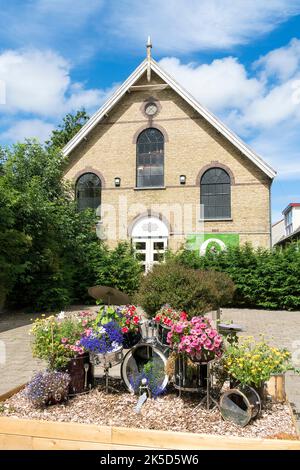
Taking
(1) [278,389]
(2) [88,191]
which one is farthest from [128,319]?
(2) [88,191]

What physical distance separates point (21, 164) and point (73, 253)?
15.8 ft

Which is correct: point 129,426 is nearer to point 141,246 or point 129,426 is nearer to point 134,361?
point 134,361

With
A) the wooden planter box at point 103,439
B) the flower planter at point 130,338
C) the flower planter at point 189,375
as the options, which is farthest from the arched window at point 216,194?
the wooden planter box at point 103,439

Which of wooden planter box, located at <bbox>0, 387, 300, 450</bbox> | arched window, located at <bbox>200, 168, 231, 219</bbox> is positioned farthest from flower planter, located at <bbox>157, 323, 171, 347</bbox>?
arched window, located at <bbox>200, 168, 231, 219</bbox>

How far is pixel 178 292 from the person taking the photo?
10047 millimetres

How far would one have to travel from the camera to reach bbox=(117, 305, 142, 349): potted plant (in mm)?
6055

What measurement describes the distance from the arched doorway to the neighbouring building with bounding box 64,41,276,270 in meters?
0.05

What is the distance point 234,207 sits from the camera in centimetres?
1997

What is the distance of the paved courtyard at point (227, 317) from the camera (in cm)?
673

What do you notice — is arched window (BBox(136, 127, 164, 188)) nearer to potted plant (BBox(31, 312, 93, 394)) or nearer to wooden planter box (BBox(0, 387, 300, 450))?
potted plant (BBox(31, 312, 93, 394))

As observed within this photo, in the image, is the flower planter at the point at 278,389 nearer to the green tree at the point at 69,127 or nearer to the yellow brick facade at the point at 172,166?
the yellow brick facade at the point at 172,166

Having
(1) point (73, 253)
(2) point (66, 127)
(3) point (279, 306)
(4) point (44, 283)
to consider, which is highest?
(2) point (66, 127)
